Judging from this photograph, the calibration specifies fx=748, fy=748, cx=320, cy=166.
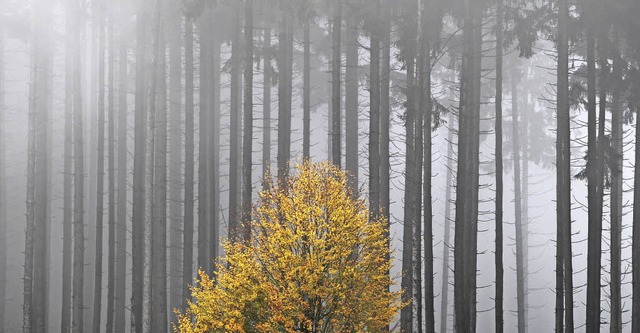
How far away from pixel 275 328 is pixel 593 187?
7847mm

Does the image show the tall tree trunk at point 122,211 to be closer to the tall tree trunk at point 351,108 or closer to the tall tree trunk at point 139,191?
the tall tree trunk at point 139,191

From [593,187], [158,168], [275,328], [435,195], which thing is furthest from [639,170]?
[435,195]

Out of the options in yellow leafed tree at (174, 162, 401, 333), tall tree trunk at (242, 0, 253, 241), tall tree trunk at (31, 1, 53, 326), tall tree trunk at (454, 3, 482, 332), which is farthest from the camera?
tall tree trunk at (31, 1, 53, 326)

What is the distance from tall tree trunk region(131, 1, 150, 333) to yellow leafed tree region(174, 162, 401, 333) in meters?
5.46

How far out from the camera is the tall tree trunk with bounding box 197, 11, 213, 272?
2264 centimetres

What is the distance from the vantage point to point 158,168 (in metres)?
17.8

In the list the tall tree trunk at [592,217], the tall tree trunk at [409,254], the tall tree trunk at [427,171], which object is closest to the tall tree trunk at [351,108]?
the tall tree trunk at [409,254]

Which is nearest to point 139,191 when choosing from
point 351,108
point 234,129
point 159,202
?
point 234,129

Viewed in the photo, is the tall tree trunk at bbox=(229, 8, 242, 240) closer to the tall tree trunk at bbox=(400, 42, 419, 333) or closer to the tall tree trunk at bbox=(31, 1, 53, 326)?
the tall tree trunk at bbox=(400, 42, 419, 333)

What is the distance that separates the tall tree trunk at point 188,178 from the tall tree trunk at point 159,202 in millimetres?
2391

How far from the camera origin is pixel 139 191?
833 inches

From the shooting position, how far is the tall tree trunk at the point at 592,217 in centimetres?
1598

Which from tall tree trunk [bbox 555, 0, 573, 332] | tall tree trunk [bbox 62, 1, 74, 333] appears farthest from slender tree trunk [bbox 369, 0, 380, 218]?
tall tree trunk [bbox 62, 1, 74, 333]

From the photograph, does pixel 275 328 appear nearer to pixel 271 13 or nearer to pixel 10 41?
pixel 271 13
